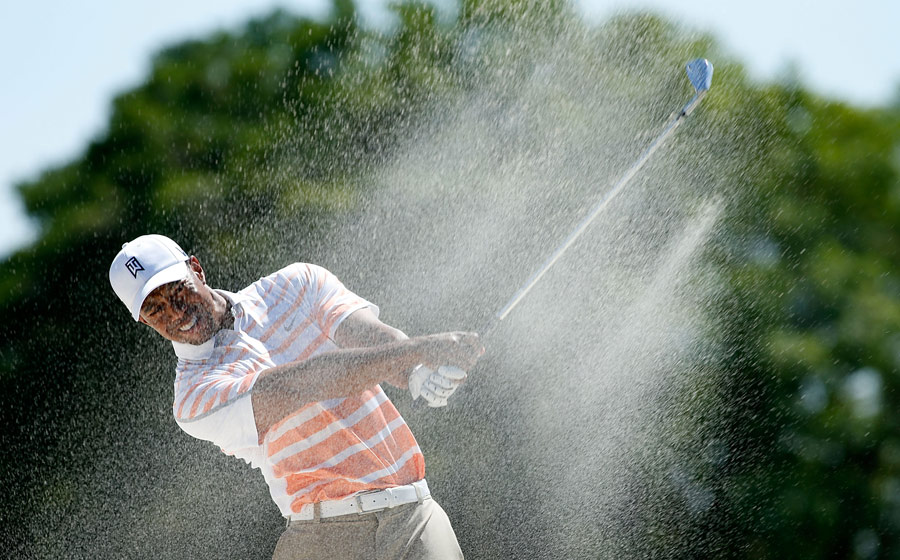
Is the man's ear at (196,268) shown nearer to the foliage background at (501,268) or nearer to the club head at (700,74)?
the club head at (700,74)

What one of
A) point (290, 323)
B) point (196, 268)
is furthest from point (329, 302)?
point (196, 268)

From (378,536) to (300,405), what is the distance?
0.39 meters

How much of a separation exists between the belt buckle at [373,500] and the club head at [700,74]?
1.34 m

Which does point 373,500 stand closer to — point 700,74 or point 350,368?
point 350,368

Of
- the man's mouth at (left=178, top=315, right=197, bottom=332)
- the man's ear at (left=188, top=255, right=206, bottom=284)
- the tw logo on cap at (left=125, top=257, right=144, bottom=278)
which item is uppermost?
the man's ear at (left=188, top=255, right=206, bottom=284)

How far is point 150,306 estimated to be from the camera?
7.93ft

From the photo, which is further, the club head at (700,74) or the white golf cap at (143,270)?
the club head at (700,74)

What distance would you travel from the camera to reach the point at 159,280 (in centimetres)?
239

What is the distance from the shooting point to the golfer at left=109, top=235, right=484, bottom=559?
225 cm

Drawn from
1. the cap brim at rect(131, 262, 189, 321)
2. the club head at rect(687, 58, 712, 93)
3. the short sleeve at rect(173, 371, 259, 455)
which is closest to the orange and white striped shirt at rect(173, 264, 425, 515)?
the short sleeve at rect(173, 371, 259, 455)

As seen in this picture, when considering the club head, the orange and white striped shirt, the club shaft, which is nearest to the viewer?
the orange and white striped shirt

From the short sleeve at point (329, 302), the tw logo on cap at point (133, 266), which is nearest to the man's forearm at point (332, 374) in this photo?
the short sleeve at point (329, 302)

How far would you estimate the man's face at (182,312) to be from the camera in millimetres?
2410

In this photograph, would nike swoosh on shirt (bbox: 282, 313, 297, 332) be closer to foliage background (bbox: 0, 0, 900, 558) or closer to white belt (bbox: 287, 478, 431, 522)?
white belt (bbox: 287, 478, 431, 522)
